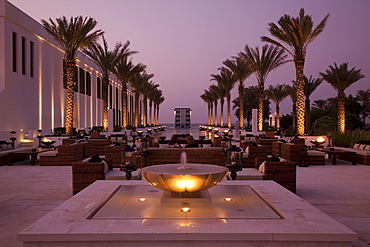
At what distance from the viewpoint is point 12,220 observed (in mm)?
5348

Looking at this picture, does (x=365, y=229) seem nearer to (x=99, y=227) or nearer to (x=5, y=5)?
(x=99, y=227)

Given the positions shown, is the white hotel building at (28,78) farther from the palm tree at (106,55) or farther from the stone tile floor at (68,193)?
the stone tile floor at (68,193)

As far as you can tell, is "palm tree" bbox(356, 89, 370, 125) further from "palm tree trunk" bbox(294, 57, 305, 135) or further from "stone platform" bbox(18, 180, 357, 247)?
"stone platform" bbox(18, 180, 357, 247)

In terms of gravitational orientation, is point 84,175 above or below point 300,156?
above

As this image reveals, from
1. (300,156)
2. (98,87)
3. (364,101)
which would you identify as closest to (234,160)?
(300,156)

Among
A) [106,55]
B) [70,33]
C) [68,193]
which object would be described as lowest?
[68,193]

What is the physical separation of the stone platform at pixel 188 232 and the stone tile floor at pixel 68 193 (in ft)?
4.17

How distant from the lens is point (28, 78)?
2236cm

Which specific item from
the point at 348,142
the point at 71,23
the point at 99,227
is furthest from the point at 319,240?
the point at 71,23

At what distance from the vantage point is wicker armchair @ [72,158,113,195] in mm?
6879

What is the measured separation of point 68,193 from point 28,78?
17541 mm

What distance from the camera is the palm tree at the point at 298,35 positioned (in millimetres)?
19172

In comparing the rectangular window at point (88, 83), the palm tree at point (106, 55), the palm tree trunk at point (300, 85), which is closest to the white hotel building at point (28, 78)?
the palm tree at point (106, 55)

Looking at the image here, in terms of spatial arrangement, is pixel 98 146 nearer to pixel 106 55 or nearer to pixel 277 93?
pixel 106 55
